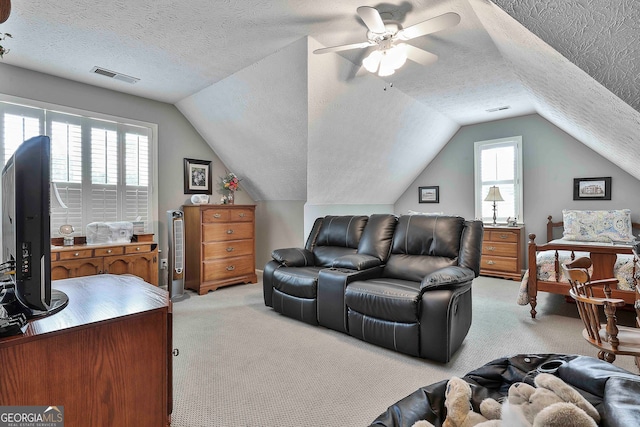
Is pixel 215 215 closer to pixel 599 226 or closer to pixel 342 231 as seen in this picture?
pixel 342 231

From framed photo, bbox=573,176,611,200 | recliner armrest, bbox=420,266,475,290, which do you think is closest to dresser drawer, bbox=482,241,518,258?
framed photo, bbox=573,176,611,200

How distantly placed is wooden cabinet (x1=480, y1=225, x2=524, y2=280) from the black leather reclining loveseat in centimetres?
261

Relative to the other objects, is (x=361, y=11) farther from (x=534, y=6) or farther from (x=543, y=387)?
(x=543, y=387)

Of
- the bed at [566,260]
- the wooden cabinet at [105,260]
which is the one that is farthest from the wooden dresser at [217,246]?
the bed at [566,260]

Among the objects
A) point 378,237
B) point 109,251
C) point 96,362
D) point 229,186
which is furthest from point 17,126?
point 378,237

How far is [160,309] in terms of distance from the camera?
1259mm

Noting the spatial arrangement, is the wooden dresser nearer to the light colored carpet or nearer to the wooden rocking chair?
the light colored carpet

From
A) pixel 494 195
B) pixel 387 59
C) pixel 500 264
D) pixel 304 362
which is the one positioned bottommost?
pixel 304 362

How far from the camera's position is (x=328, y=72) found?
11.3 feet

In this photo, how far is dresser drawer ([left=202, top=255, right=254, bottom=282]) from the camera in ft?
14.6

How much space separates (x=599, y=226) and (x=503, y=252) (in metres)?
1.24

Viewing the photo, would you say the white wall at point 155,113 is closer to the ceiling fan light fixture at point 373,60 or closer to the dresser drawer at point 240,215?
the dresser drawer at point 240,215

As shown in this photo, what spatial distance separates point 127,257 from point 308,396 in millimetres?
2860

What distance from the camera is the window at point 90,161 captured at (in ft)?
11.4
